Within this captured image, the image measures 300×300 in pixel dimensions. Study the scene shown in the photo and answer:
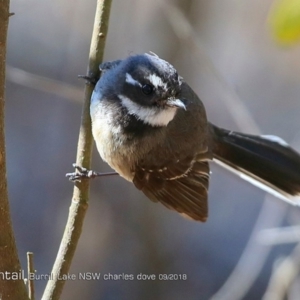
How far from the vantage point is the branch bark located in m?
1.60

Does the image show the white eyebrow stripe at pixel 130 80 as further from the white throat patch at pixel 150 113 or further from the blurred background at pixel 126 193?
the blurred background at pixel 126 193

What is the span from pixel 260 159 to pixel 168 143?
2.55 ft

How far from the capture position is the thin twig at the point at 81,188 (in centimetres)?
189

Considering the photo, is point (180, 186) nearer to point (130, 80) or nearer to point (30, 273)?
point (130, 80)

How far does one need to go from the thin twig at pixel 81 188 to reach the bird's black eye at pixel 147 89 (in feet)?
0.79

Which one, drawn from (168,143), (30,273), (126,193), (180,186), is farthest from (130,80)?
(126,193)

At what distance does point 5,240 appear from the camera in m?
1.61

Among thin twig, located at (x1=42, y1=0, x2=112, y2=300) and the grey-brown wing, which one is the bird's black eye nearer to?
thin twig, located at (x1=42, y1=0, x2=112, y2=300)

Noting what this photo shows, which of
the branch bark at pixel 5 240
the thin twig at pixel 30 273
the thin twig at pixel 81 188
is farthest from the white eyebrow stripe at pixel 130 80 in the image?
the thin twig at pixel 30 273

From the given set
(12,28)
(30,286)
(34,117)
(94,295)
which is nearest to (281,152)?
(30,286)

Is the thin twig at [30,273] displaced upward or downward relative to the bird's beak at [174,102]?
downward

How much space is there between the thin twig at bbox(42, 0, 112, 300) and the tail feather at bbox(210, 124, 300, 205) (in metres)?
1.05

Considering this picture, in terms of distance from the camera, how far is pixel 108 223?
15.9ft

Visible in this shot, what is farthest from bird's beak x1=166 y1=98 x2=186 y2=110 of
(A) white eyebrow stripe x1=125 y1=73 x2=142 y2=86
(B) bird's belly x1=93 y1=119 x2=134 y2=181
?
(B) bird's belly x1=93 y1=119 x2=134 y2=181
